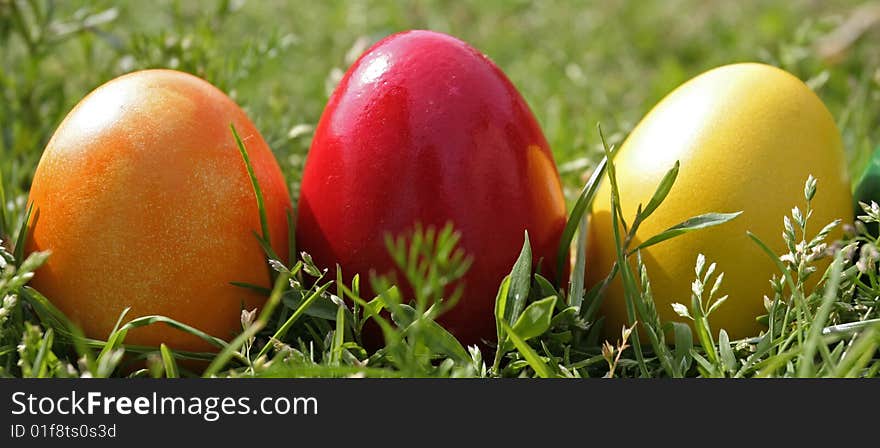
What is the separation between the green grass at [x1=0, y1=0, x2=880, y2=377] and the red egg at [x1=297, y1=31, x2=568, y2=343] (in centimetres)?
3

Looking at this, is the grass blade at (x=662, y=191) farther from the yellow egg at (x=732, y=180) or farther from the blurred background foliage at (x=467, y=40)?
the blurred background foliage at (x=467, y=40)

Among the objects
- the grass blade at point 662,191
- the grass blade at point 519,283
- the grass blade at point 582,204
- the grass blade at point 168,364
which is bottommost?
the grass blade at point 168,364

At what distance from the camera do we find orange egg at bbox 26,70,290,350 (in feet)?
3.26

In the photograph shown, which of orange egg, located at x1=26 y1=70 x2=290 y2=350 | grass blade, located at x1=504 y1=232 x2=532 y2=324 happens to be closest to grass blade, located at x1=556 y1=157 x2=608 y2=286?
grass blade, located at x1=504 y1=232 x2=532 y2=324

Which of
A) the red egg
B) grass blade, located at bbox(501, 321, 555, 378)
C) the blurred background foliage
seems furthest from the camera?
the blurred background foliage

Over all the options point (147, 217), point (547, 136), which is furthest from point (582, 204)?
point (547, 136)

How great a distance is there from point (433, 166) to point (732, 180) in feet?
1.09

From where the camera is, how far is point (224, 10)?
5.45 feet

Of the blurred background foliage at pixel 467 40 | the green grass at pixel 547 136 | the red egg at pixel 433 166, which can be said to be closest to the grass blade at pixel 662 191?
the green grass at pixel 547 136

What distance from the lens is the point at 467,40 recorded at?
2.55 meters

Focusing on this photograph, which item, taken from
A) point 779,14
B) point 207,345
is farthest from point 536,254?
point 779,14

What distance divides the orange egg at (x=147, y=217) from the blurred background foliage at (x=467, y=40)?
380 mm

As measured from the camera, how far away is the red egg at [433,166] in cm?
102

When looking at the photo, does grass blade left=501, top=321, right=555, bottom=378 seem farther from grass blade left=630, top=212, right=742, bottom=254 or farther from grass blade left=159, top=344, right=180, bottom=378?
grass blade left=159, top=344, right=180, bottom=378
